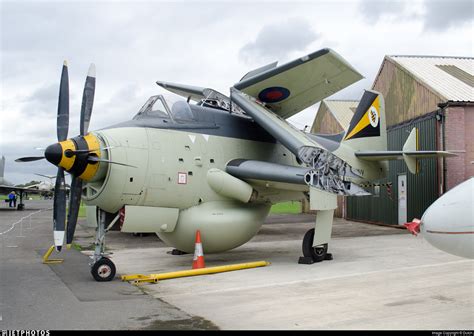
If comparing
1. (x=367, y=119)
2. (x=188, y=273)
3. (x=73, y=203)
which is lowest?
(x=188, y=273)

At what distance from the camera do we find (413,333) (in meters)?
5.19

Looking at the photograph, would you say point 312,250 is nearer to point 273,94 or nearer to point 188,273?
point 188,273

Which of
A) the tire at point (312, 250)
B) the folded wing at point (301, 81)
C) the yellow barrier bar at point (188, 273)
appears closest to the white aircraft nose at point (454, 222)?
the yellow barrier bar at point (188, 273)

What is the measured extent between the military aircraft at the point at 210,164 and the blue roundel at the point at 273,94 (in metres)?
0.04

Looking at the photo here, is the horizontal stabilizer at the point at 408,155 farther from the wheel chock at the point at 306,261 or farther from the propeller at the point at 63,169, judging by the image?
the propeller at the point at 63,169

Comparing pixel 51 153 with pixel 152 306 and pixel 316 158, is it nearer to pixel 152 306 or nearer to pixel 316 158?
pixel 152 306

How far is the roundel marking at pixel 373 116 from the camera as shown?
13.6 metres

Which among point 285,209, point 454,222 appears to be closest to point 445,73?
point 454,222

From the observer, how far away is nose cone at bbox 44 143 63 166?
845cm

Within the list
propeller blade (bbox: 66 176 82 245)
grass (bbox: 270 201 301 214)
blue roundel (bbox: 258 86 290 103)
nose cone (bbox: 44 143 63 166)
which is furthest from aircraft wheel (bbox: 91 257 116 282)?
grass (bbox: 270 201 301 214)

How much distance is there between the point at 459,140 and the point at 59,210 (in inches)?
555

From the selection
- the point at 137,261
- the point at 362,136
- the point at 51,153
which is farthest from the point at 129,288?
the point at 362,136

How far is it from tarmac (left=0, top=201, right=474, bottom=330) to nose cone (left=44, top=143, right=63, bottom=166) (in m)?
2.30

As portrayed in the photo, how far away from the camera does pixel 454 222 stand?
14.5 feet
